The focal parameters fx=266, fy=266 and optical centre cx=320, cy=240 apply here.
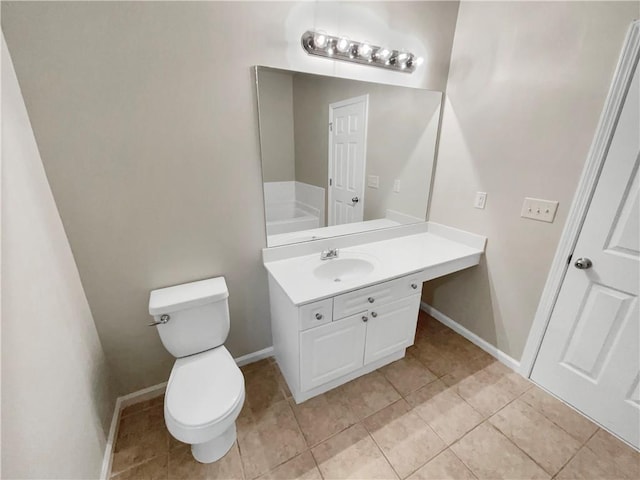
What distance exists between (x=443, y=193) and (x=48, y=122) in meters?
2.27

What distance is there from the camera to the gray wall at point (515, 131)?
4.17ft

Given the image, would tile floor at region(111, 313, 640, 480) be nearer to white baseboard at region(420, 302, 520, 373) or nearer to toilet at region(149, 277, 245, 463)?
white baseboard at region(420, 302, 520, 373)

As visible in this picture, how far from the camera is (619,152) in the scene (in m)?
1.22

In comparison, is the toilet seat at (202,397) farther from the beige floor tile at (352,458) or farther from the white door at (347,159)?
the white door at (347,159)

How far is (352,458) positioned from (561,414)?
49.0 inches

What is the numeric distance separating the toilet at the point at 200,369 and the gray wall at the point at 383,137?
94 cm

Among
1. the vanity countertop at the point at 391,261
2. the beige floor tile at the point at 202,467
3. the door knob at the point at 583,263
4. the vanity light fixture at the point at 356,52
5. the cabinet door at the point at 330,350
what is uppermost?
the vanity light fixture at the point at 356,52

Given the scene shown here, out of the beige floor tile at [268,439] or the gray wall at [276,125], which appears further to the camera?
the gray wall at [276,125]

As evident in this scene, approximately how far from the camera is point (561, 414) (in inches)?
59.9

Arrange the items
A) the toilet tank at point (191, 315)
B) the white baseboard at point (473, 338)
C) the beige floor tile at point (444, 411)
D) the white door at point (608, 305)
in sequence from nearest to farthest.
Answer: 1. the white door at point (608, 305)
2. the toilet tank at point (191, 315)
3. the beige floor tile at point (444, 411)
4. the white baseboard at point (473, 338)

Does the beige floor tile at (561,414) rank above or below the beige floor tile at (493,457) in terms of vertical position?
above

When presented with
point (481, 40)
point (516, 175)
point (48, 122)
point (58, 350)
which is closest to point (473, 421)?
point (516, 175)

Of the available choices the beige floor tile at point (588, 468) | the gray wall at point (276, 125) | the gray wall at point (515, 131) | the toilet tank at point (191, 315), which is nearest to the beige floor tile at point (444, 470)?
the beige floor tile at point (588, 468)

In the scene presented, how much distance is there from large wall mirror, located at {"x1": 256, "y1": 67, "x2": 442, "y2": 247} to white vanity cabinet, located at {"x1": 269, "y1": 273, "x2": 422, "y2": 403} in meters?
0.54
